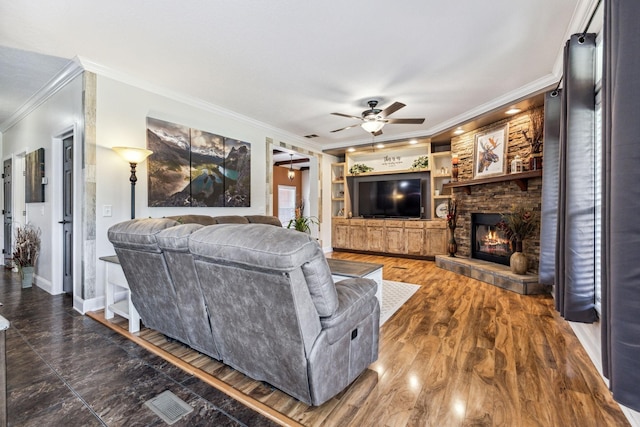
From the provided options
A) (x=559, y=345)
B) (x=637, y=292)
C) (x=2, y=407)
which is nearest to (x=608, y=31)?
(x=637, y=292)

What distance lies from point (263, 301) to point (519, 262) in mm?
3995

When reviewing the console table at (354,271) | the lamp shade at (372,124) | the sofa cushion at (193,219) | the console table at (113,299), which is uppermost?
the lamp shade at (372,124)

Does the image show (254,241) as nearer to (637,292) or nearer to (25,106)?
(637,292)

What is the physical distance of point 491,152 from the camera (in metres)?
4.89

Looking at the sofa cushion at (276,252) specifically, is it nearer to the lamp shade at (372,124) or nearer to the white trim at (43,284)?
the lamp shade at (372,124)

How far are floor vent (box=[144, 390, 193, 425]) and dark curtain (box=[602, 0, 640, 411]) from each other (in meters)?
2.08

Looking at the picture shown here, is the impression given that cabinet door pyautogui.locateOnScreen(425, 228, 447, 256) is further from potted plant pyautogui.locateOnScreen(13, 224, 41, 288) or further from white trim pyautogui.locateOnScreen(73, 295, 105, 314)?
potted plant pyautogui.locateOnScreen(13, 224, 41, 288)

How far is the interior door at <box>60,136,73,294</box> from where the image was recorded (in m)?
3.69

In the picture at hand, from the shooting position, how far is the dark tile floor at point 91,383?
1595mm

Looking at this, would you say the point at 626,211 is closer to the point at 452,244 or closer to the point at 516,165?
the point at 516,165

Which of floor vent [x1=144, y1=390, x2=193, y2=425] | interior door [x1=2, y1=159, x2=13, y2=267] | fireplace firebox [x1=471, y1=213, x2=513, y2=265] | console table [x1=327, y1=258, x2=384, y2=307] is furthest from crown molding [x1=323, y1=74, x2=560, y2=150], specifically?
interior door [x1=2, y1=159, x2=13, y2=267]

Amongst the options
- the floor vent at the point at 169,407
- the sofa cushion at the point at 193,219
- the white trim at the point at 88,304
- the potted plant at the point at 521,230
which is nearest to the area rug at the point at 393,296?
the potted plant at the point at 521,230

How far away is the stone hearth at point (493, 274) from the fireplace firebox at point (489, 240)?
142mm

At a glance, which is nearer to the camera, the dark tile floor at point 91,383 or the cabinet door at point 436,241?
the dark tile floor at point 91,383
